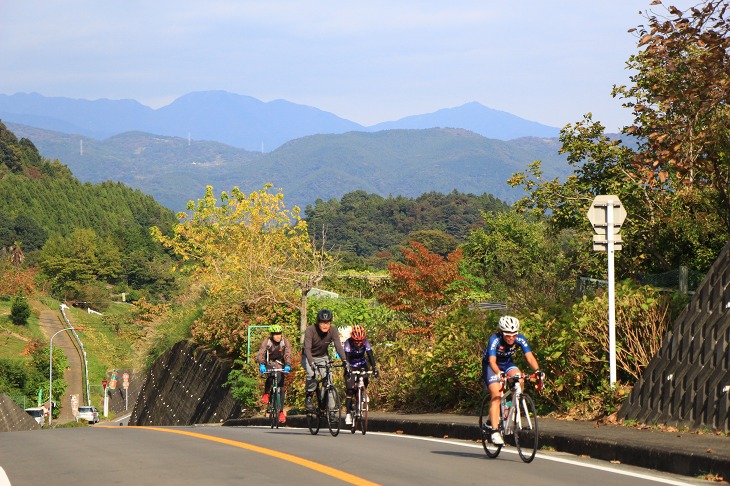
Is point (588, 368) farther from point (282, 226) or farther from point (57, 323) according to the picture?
point (57, 323)

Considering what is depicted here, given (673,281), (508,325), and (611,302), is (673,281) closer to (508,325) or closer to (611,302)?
(611,302)

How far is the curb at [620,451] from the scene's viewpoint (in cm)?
972

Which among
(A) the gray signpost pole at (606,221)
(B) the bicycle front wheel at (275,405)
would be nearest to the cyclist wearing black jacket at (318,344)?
(B) the bicycle front wheel at (275,405)

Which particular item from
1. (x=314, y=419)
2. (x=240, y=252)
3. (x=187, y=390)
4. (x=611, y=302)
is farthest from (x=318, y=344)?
(x=240, y=252)

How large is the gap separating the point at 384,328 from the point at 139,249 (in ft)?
504

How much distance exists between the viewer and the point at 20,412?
59.5 metres

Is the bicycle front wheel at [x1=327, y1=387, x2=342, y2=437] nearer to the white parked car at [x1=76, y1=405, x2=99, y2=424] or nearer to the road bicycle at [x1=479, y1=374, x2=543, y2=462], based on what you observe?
the road bicycle at [x1=479, y1=374, x2=543, y2=462]

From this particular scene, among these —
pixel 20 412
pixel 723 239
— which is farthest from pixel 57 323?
pixel 723 239

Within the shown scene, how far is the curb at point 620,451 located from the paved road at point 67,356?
8547 cm

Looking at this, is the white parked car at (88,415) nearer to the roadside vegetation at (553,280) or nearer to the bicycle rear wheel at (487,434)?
the roadside vegetation at (553,280)

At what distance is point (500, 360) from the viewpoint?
11391 millimetres

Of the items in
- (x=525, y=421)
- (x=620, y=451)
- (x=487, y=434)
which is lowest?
(x=620, y=451)

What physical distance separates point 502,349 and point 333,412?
4757 millimetres

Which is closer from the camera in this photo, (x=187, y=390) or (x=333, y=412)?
(x=333, y=412)
